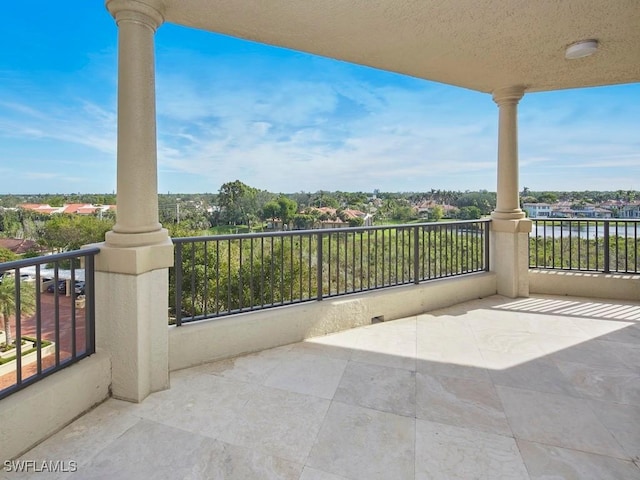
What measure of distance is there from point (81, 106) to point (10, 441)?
A: 37630 mm

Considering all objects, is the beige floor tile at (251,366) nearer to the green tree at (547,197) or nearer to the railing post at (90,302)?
the railing post at (90,302)

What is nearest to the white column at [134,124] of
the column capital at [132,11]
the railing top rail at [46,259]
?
the column capital at [132,11]

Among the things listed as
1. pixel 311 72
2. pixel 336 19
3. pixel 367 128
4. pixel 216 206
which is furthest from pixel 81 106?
pixel 336 19

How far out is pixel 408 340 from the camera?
9.89ft

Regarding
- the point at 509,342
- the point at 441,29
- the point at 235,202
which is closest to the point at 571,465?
the point at 509,342

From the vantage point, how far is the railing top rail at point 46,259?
1542 millimetres

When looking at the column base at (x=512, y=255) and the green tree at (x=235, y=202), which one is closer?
the column base at (x=512, y=255)

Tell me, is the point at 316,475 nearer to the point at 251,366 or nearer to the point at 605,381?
the point at 251,366

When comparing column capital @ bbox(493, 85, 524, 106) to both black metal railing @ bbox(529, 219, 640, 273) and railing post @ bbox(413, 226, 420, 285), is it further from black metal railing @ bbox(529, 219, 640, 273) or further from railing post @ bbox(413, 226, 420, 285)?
railing post @ bbox(413, 226, 420, 285)

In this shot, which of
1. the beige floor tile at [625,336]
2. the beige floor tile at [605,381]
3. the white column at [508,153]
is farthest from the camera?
the white column at [508,153]

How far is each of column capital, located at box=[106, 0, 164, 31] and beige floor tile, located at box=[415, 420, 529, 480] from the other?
2.95m

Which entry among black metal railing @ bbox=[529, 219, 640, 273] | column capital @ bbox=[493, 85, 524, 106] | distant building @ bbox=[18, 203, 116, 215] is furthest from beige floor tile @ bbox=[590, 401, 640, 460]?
distant building @ bbox=[18, 203, 116, 215]

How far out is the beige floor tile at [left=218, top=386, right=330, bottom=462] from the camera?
1646 millimetres

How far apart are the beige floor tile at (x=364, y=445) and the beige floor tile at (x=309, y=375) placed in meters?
0.24
